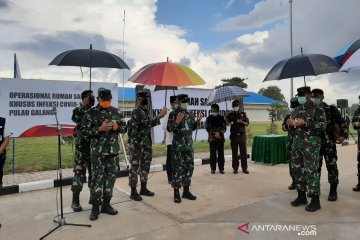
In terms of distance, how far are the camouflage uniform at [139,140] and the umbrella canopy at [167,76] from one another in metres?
0.54

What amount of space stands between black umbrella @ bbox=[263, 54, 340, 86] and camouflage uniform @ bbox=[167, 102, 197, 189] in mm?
1724

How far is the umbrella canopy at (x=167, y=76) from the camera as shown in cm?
500

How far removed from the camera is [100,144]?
446 cm

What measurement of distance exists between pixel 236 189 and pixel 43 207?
11.1ft

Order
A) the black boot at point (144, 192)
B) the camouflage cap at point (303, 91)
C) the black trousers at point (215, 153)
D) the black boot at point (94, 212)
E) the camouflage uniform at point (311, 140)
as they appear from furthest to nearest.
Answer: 1. the black trousers at point (215, 153)
2. the black boot at point (144, 192)
3. the camouflage cap at point (303, 91)
4. the camouflage uniform at point (311, 140)
5. the black boot at point (94, 212)

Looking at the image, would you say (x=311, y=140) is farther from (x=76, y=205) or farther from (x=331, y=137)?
(x=76, y=205)

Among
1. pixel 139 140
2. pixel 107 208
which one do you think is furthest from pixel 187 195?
pixel 107 208

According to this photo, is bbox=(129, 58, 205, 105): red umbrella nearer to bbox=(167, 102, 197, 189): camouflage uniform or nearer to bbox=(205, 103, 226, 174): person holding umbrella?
bbox=(167, 102, 197, 189): camouflage uniform

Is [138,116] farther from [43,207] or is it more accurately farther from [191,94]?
[191,94]

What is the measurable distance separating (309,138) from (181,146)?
191 cm

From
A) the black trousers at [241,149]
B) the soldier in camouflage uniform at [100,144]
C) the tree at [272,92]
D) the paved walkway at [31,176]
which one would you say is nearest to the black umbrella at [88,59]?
the soldier in camouflage uniform at [100,144]

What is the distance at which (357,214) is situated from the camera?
4578 millimetres

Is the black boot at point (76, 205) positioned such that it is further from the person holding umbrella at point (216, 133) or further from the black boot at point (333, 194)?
the black boot at point (333, 194)

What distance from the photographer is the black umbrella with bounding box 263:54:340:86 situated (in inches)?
198
